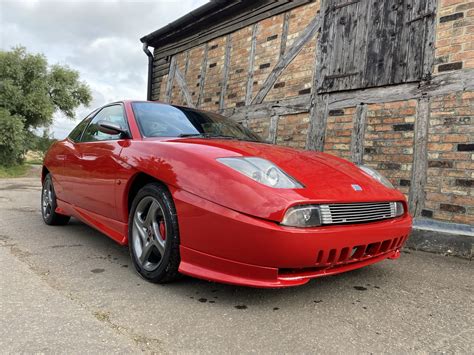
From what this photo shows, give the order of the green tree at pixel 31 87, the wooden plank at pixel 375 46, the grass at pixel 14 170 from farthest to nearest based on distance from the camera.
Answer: the green tree at pixel 31 87
the grass at pixel 14 170
the wooden plank at pixel 375 46

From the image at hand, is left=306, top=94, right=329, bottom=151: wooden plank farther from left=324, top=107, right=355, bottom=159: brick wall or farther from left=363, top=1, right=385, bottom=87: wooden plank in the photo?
left=363, top=1, right=385, bottom=87: wooden plank

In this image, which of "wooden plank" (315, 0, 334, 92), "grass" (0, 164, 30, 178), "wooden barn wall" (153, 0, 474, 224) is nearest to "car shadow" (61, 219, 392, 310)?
"wooden barn wall" (153, 0, 474, 224)

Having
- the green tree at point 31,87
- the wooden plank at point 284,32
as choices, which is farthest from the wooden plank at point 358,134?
the green tree at point 31,87

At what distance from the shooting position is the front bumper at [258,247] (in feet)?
6.28

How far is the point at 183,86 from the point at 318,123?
4.30m

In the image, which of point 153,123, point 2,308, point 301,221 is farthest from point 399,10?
point 2,308

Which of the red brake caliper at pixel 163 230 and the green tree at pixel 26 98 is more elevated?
the green tree at pixel 26 98

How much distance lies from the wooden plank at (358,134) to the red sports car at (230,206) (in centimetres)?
226

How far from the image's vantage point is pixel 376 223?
2.28 meters

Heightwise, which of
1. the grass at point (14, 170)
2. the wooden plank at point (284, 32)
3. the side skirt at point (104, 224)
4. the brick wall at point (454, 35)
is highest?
the wooden plank at point (284, 32)

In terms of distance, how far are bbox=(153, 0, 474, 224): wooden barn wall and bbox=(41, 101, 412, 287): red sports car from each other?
1.87m

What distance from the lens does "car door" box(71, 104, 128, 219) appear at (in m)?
2.86

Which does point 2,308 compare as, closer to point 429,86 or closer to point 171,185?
point 171,185

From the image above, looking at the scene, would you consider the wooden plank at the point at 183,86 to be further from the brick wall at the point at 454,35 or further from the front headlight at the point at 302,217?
the front headlight at the point at 302,217
